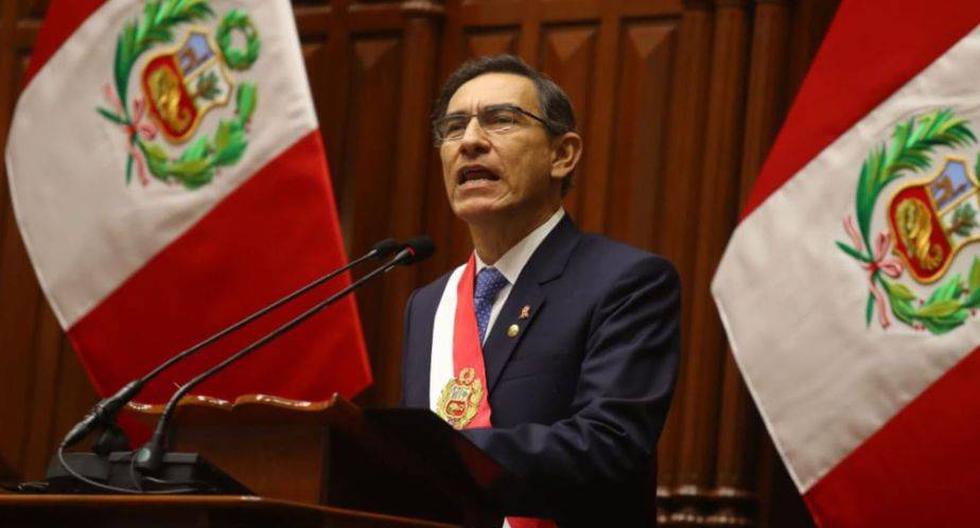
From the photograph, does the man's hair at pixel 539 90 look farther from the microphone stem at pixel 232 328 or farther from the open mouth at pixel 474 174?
the microphone stem at pixel 232 328

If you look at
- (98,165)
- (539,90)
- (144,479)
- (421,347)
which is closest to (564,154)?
Result: (539,90)

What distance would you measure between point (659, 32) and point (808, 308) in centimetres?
121

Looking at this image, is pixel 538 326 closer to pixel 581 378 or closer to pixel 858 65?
pixel 581 378

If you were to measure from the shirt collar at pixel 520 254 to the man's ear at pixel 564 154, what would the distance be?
115mm

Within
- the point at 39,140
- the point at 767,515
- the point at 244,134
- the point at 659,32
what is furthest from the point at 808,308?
the point at 39,140

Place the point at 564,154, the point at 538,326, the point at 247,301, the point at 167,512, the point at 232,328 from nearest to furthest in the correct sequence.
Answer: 1. the point at 167,512
2. the point at 232,328
3. the point at 538,326
4. the point at 564,154
5. the point at 247,301

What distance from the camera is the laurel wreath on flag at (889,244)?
378 centimetres

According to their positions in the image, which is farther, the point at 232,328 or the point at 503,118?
the point at 503,118

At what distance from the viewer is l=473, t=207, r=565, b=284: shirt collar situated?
10.9 feet

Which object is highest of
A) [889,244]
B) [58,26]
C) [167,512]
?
[58,26]

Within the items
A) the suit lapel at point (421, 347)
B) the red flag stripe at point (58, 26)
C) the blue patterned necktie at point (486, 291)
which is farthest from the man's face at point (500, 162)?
the red flag stripe at point (58, 26)

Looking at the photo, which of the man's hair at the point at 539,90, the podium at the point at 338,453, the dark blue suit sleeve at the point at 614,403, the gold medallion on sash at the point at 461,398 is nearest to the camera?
the podium at the point at 338,453

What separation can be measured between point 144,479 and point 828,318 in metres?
1.90

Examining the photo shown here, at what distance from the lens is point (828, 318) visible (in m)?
3.87
